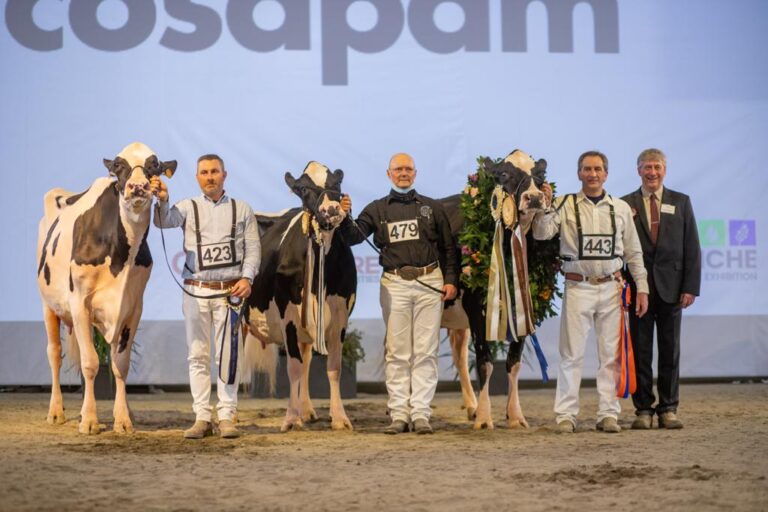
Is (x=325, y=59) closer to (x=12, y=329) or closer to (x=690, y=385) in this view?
(x=12, y=329)

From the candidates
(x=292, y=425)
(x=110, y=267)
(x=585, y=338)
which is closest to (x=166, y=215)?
(x=110, y=267)

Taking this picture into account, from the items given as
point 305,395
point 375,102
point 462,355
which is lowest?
point 305,395

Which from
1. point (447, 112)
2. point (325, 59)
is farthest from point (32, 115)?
point (447, 112)

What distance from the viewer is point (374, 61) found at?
9.91m

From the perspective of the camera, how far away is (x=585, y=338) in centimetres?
649

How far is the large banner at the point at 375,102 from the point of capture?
31.7ft

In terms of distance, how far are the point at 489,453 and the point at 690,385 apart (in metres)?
5.73

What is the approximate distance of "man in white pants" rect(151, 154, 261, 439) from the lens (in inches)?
245

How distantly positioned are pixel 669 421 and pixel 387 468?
8.43 ft

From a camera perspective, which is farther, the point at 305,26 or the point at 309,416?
the point at 305,26

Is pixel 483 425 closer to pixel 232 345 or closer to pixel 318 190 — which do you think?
pixel 232 345

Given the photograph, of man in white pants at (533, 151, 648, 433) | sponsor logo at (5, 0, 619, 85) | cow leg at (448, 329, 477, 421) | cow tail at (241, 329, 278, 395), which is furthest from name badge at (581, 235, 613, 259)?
sponsor logo at (5, 0, 619, 85)

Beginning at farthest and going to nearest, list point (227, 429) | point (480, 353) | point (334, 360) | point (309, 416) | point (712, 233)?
point (712, 233) < point (309, 416) < point (334, 360) < point (480, 353) < point (227, 429)

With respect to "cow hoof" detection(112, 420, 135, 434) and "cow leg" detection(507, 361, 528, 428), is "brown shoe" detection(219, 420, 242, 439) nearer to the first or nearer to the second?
"cow hoof" detection(112, 420, 135, 434)
